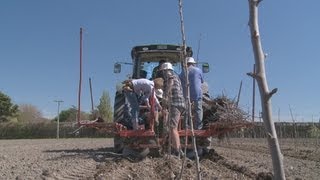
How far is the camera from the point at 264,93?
2.32m

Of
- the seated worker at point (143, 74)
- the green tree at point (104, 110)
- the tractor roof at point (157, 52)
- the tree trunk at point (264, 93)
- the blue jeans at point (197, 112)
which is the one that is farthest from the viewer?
the green tree at point (104, 110)

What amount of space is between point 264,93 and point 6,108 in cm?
6220

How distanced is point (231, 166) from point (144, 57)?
468 cm

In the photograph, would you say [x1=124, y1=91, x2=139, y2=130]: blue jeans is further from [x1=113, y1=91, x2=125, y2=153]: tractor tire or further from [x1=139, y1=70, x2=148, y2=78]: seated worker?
[x1=139, y1=70, x2=148, y2=78]: seated worker

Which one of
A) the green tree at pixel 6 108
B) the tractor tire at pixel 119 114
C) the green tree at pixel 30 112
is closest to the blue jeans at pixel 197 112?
the tractor tire at pixel 119 114

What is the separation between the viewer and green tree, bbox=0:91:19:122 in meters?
60.5

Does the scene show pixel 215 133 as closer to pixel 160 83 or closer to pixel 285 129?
pixel 160 83

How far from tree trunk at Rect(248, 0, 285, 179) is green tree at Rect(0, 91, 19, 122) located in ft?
201

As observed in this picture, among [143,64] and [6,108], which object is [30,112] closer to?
[6,108]

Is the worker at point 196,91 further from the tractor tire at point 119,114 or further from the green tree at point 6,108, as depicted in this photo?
the green tree at point 6,108

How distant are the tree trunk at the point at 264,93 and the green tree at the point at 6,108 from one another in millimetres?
61228

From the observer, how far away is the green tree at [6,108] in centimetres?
6047

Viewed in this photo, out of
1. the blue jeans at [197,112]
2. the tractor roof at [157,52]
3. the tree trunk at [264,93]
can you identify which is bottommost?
the tree trunk at [264,93]

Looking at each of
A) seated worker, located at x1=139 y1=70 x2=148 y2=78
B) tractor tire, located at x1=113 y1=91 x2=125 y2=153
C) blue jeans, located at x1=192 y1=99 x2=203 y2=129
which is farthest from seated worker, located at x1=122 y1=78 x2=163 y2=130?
seated worker, located at x1=139 y1=70 x2=148 y2=78
